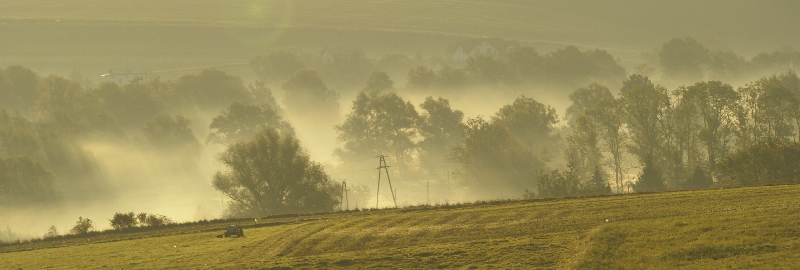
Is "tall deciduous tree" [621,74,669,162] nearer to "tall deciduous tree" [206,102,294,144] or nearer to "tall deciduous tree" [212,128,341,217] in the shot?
"tall deciduous tree" [212,128,341,217]

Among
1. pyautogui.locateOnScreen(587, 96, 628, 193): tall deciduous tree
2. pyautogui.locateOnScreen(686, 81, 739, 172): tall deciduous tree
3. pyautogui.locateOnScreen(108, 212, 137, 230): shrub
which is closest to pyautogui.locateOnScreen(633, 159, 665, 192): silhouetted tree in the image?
pyautogui.locateOnScreen(686, 81, 739, 172): tall deciduous tree

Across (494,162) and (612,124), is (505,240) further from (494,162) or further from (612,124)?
(612,124)

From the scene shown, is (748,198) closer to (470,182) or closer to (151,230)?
(151,230)

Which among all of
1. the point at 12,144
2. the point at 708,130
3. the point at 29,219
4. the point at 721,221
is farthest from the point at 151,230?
the point at 12,144

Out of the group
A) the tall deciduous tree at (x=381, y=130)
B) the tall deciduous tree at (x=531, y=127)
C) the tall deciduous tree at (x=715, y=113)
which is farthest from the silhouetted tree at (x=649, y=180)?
the tall deciduous tree at (x=381, y=130)

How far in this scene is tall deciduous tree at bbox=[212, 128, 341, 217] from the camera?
110 m

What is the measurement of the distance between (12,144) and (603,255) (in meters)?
149

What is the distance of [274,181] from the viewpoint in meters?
112

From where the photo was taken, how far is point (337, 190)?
112625 millimetres

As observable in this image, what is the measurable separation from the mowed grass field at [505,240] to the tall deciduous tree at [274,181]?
35061mm

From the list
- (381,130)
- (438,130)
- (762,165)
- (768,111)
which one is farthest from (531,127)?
(762,165)

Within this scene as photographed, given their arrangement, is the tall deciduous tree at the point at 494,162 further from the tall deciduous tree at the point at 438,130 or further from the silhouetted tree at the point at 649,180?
the tall deciduous tree at the point at 438,130

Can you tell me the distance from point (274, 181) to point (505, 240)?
61.8 meters

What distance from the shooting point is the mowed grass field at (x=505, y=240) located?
153ft
